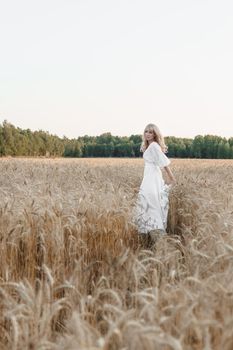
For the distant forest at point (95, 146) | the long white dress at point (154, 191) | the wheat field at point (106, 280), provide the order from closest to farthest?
the wheat field at point (106, 280)
the long white dress at point (154, 191)
the distant forest at point (95, 146)

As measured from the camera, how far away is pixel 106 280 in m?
3.03

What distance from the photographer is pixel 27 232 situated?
4762mm

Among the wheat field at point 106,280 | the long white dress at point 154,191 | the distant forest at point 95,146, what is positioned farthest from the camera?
the distant forest at point 95,146

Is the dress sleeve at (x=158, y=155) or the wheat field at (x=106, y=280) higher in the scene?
the dress sleeve at (x=158, y=155)

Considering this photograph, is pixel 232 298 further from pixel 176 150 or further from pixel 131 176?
pixel 176 150

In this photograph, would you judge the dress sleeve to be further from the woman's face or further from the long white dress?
the woman's face

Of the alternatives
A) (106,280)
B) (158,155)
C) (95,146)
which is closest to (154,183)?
(158,155)

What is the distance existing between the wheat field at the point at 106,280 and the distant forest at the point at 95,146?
59732mm

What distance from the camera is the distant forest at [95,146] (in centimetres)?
6706

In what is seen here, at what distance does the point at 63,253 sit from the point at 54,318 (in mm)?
1366

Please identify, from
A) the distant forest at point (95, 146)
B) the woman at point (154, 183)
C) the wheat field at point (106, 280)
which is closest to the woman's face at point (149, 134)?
the woman at point (154, 183)

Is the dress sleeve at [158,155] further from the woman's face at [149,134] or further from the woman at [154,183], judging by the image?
the woman's face at [149,134]

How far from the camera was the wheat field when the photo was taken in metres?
2.09

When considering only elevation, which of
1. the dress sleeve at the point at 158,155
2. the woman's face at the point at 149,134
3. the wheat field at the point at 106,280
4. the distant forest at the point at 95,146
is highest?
the distant forest at the point at 95,146
